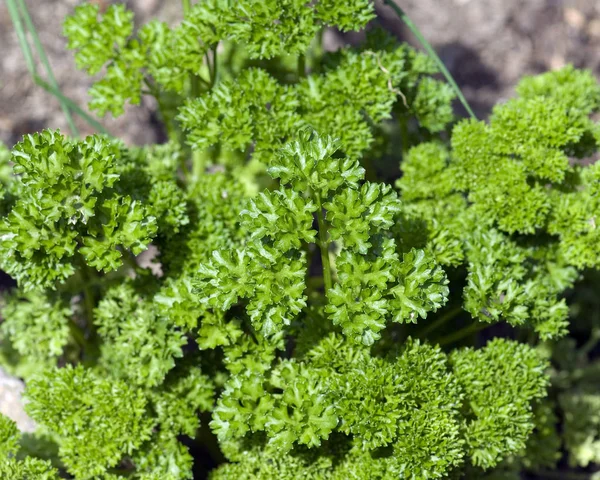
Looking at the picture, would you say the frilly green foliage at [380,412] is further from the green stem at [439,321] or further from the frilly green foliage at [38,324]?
the frilly green foliage at [38,324]

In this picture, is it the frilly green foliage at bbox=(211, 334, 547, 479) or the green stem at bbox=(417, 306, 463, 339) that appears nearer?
the frilly green foliage at bbox=(211, 334, 547, 479)

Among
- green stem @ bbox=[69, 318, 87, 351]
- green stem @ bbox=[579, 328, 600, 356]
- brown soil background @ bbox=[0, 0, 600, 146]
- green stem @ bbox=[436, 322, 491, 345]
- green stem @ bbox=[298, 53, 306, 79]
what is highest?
brown soil background @ bbox=[0, 0, 600, 146]

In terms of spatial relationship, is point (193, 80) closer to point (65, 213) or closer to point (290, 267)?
point (65, 213)

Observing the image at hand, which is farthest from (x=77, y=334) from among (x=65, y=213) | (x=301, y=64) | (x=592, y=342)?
(x=592, y=342)

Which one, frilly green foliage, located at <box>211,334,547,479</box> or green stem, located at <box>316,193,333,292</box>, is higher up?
green stem, located at <box>316,193,333,292</box>

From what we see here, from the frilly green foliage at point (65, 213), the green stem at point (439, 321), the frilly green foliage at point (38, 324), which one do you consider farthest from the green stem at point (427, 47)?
the frilly green foliage at point (38, 324)

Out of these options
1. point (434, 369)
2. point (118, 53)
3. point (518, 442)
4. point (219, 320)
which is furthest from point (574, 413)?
point (118, 53)

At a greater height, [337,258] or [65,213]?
[65,213]

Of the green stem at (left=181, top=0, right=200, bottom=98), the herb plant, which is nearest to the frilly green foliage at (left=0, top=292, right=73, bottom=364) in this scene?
the herb plant

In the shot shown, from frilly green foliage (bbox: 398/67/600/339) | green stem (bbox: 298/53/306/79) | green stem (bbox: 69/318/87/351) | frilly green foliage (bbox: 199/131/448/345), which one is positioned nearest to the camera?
frilly green foliage (bbox: 199/131/448/345)

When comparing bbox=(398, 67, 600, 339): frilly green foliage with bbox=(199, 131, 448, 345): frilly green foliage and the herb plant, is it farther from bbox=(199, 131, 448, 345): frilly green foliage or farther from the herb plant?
bbox=(199, 131, 448, 345): frilly green foliage
